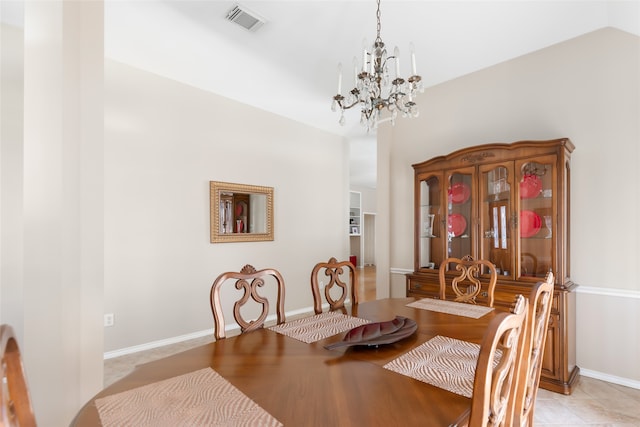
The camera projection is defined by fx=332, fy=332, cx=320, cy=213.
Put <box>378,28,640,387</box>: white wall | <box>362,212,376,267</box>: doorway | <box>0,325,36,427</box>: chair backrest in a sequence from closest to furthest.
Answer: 1. <box>0,325,36,427</box>: chair backrest
2. <box>378,28,640,387</box>: white wall
3. <box>362,212,376,267</box>: doorway

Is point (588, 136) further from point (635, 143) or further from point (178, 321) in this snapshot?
point (178, 321)

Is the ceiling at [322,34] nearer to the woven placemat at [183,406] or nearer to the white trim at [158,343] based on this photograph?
the woven placemat at [183,406]

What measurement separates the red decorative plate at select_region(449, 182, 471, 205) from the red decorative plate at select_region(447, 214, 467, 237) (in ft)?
0.44

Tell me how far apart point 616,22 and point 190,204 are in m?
4.09

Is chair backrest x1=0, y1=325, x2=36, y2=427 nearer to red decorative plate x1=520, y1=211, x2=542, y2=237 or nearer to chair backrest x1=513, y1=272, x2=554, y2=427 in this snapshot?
chair backrest x1=513, y1=272, x2=554, y2=427

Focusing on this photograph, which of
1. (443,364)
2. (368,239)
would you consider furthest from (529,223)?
(368,239)

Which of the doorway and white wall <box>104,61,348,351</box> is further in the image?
the doorway

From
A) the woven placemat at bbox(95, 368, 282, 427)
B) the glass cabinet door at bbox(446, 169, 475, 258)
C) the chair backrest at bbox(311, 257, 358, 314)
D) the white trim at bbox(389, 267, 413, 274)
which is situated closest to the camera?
the woven placemat at bbox(95, 368, 282, 427)

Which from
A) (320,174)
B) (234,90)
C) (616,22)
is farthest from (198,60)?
(616,22)

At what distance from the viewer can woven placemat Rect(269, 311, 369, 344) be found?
1.50 m

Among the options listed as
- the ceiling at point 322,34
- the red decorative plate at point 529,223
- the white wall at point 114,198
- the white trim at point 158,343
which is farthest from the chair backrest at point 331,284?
the white trim at point 158,343

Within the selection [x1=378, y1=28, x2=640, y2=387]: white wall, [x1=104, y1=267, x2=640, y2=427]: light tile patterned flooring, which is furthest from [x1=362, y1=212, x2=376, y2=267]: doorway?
[x1=104, y1=267, x2=640, y2=427]: light tile patterned flooring

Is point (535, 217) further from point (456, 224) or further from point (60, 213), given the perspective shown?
point (60, 213)

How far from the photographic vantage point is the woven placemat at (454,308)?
187 cm
